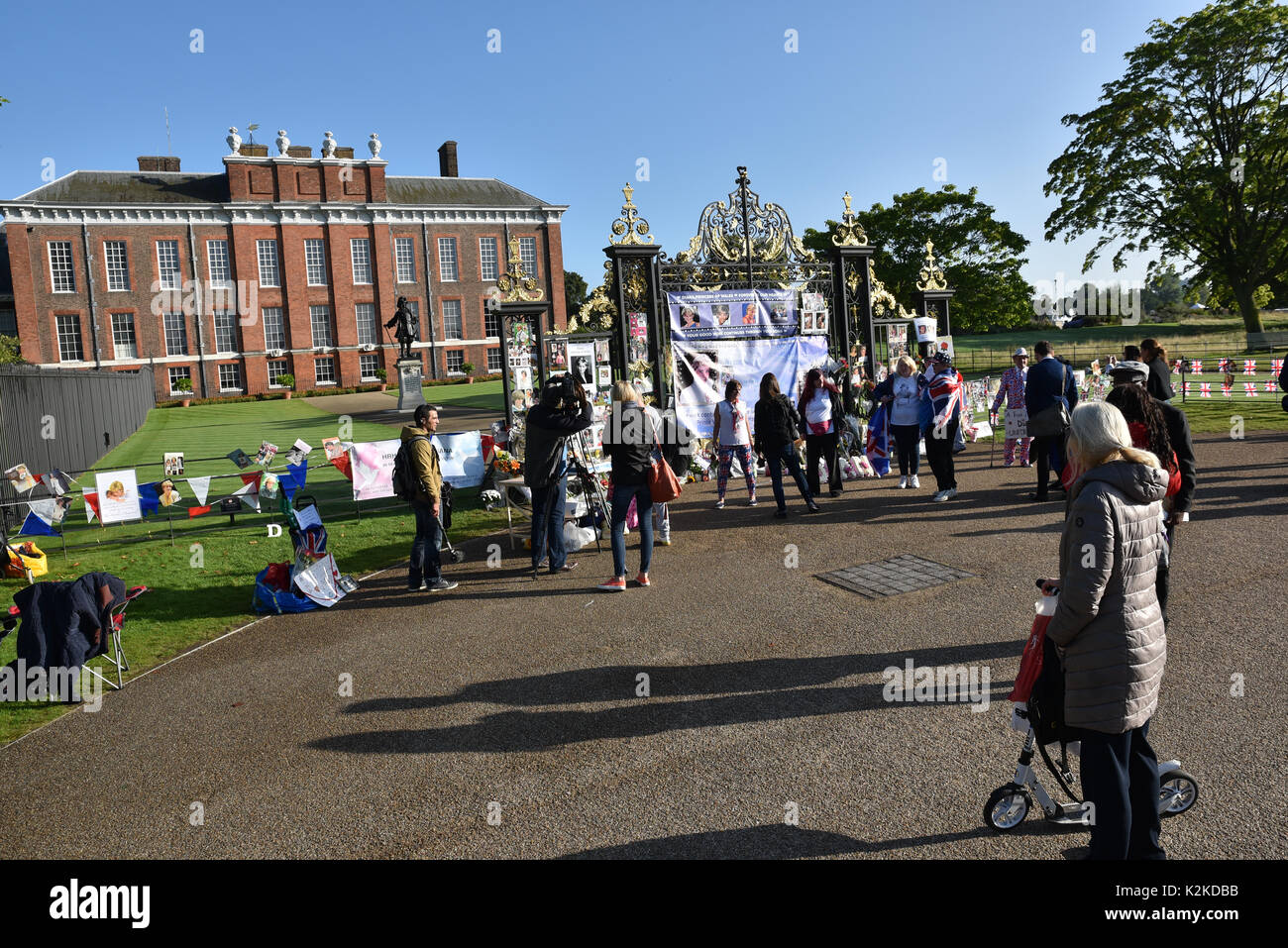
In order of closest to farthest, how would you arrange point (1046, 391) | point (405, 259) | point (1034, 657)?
point (1034, 657), point (1046, 391), point (405, 259)

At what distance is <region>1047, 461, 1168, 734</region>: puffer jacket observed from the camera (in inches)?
121

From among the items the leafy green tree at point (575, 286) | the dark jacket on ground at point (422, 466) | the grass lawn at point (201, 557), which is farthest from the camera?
the leafy green tree at point (575, 286)

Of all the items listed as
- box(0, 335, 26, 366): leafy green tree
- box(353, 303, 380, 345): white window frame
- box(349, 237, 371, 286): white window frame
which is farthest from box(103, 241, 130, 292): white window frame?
box(353, 303, 380, 345): white window frame

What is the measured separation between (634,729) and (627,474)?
11.0ft

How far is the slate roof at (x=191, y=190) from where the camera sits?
46.5 m

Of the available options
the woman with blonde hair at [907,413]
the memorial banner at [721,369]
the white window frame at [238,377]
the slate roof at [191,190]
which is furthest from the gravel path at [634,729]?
the slate roof at [191,190]

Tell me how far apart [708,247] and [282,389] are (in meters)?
41.5

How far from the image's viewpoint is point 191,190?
49.2 metres

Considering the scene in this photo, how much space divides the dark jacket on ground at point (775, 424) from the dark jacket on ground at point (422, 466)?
424 cm

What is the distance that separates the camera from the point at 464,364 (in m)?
50.2

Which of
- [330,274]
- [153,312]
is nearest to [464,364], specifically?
[330,274]

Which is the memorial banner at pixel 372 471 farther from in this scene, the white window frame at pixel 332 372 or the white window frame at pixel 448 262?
the white window frame at pixel 448 262

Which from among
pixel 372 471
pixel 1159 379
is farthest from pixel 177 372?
pixel 1159 379

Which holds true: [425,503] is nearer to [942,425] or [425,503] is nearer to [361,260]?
[942,425]
